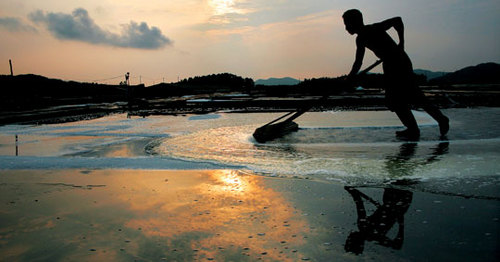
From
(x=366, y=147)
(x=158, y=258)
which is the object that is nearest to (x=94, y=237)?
(x=158, y=258)

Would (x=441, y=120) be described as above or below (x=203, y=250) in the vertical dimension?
above

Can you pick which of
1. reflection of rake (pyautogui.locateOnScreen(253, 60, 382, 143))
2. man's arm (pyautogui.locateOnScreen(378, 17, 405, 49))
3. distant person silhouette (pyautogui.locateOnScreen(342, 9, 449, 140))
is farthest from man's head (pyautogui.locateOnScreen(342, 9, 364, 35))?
reflection of rake (pyautogui.locateOnScreen(253, 60, 382, 143))

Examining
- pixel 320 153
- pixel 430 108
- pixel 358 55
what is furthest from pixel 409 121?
pixel 320 153

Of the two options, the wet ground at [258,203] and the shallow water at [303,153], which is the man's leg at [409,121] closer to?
the shallow water at [303,153]

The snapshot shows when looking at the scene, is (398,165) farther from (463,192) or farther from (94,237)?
(94,237)

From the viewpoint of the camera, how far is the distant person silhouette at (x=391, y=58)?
6477 mm

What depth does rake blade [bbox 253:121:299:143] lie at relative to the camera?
7018 millimetres

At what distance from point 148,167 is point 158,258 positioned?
9.31 ft

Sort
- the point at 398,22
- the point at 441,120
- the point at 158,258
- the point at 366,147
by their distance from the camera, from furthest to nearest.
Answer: the point at 441,120, the point at 398,22, the point at 366,147, the point at 158,258

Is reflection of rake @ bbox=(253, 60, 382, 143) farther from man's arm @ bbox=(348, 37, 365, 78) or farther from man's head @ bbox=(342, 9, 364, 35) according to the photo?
man's head @ bbox=(342, 9, 364, 35)

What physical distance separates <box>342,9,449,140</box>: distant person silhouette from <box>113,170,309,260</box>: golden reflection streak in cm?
374

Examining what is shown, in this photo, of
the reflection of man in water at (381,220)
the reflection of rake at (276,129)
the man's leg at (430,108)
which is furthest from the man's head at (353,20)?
the reflection of man in water at (381,220)

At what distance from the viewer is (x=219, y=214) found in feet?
9.77

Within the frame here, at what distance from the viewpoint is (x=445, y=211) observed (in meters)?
2.88
